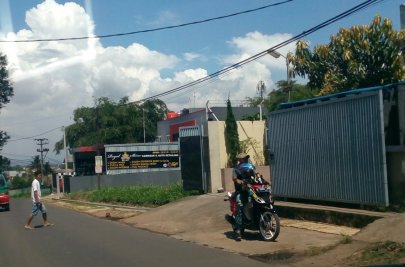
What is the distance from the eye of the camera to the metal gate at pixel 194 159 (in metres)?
22.0

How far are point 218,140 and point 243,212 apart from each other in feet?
34.7

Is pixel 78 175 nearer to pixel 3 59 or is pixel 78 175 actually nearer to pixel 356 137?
pixel 3 59

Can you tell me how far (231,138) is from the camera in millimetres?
22219

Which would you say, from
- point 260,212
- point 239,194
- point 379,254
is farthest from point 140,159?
point 379,254

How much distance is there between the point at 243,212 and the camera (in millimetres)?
11625

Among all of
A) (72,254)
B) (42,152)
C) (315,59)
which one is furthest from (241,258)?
(42,152)

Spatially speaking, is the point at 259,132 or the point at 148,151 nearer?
the point at 259,132

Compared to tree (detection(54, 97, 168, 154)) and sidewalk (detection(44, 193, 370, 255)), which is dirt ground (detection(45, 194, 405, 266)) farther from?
tree (detection(54, 97, 168, 154))

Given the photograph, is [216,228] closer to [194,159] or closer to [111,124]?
[194,159]

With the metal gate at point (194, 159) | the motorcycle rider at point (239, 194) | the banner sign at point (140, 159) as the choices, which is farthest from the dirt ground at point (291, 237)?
the banner sign at point (140, 159)

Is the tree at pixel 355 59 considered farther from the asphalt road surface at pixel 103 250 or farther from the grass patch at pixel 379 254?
the grass patch at pixel 379 254

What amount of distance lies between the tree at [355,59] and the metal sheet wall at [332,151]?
10358mm

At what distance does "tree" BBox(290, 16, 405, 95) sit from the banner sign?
813 inches

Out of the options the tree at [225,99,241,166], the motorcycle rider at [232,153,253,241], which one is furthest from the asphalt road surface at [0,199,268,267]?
the tree at [225,99,241,166]
